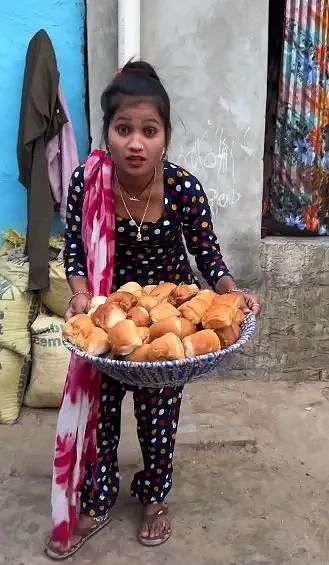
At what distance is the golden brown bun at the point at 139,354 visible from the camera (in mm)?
1880

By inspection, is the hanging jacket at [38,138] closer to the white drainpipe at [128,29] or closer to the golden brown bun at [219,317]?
the white drainpipe at [128,29]

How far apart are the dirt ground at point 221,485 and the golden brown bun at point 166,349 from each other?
1039mm

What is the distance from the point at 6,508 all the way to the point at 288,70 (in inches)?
110

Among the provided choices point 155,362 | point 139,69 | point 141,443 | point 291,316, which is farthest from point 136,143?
point 291,316

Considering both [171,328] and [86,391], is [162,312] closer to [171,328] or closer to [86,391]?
[171,328]

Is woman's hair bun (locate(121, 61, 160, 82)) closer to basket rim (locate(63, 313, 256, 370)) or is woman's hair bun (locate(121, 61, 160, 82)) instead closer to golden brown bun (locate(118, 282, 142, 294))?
golden brown bun (locate(118, 282, 142, 294))

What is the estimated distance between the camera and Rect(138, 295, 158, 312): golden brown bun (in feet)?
6.86

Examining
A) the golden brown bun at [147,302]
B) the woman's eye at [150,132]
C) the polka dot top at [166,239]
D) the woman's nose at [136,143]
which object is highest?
the woman's eye at [150,132]

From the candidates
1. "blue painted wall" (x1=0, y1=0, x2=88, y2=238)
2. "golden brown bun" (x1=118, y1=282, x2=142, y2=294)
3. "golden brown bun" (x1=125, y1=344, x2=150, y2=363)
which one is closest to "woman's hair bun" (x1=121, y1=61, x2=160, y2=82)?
"golden brown bun" (x1=118, y1=282, x2=142, y2=294)

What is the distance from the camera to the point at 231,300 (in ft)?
6.93

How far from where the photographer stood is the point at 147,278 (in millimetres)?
2377

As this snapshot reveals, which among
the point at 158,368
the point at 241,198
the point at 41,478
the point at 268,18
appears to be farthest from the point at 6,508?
the point at 268,18

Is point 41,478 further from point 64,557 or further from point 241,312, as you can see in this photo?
point 241,312

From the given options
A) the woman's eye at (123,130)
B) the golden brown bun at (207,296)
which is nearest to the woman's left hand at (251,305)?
the golden brown bun at (207,296)
